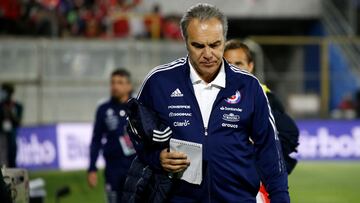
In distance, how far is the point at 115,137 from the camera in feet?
36.2

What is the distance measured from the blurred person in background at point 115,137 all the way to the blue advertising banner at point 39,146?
33.3 ft

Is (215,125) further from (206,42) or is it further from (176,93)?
(206,42)

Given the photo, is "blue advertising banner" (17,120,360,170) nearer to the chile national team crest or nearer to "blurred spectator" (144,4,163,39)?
"blurred spectator" (144,4,163,39)

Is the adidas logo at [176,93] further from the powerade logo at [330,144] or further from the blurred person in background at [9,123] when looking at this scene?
the powerade logo at [330,144]

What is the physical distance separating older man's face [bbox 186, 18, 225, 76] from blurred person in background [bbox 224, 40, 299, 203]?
169cm

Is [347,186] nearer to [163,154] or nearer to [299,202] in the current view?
[299,202]

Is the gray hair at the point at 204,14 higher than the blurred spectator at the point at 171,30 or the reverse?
higher

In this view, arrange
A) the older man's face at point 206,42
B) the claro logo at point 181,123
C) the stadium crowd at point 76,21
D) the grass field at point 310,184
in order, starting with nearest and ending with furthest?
the older man's face at point 206,42 → the claro logo at point 181,123 → the grass field at point 310,184 → the stadium crowd at point 76,21

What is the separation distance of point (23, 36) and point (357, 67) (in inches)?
480

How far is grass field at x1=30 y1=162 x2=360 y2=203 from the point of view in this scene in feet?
51.2

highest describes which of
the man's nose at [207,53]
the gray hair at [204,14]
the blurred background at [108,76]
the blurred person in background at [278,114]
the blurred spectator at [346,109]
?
the gray hair at [204,14]

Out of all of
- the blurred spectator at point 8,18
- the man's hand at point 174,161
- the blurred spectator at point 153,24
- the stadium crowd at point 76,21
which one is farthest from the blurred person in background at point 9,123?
the man's hand at point 174,161

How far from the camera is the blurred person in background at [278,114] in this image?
7.03m

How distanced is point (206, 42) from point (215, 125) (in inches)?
19.8
